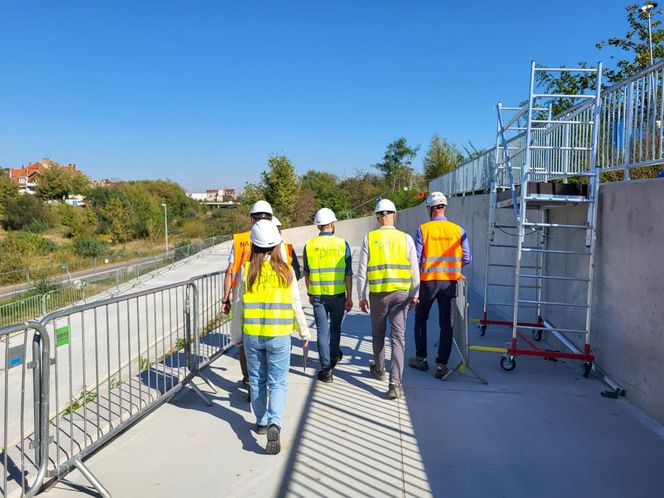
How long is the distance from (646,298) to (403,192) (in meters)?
27.0

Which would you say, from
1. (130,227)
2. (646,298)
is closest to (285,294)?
(646,298)

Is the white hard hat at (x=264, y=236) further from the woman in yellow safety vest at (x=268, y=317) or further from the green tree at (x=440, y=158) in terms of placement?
the green tree at (x=440, y=158)

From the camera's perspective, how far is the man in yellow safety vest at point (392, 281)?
4.62 m

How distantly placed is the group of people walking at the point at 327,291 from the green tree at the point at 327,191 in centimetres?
3616

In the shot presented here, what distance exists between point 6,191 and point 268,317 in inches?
2902

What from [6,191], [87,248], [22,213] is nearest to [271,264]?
[87,248]

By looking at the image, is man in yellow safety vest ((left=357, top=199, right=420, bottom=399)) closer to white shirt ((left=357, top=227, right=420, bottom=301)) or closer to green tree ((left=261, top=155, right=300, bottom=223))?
white shirt ((left=357, top=227, right=420, bottom=301))

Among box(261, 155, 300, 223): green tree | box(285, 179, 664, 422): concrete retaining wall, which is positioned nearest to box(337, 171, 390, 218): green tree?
box(261, 155, 300, 223): green tree

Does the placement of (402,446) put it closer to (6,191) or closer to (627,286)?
(627,286)

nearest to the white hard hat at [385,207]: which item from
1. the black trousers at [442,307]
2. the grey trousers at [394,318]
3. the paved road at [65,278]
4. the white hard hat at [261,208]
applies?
the grey trousers at [394,318]

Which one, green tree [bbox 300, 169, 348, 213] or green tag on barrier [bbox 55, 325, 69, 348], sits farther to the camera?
green tree [bbox 300, 169, 348, 213]

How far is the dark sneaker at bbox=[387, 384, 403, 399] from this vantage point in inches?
178

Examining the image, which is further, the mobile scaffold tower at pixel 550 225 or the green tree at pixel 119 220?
the green tree at pixel 119 220

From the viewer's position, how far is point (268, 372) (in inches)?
145
